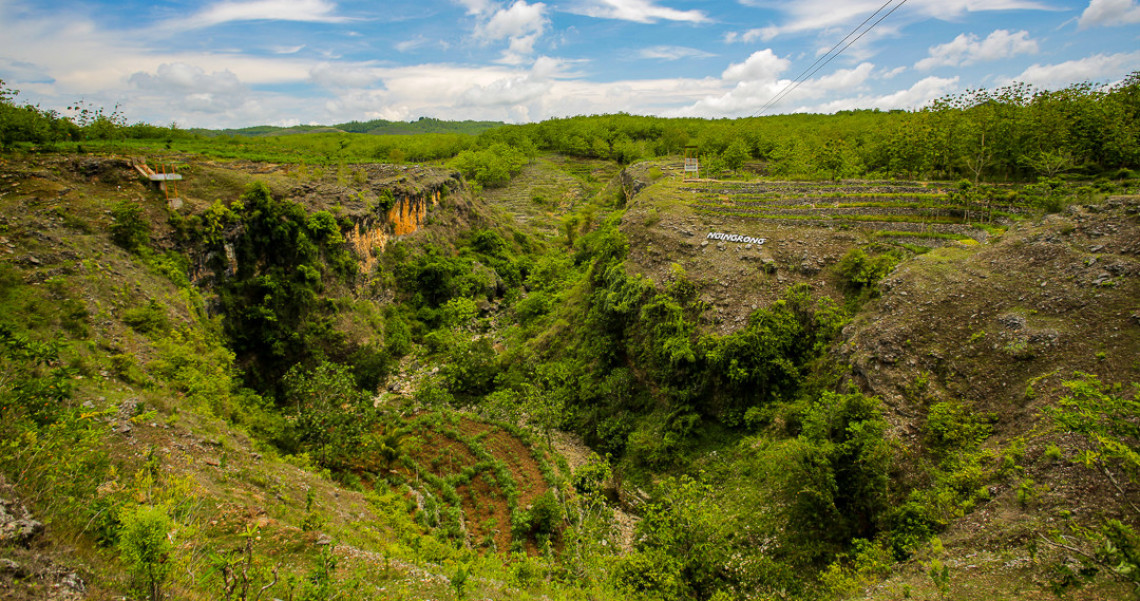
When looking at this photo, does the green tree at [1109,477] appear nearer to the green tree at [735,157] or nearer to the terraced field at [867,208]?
the terraced field at [867,208]

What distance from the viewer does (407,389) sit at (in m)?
33.1

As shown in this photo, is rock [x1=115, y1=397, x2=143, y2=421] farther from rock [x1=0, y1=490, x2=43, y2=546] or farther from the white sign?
the white sign

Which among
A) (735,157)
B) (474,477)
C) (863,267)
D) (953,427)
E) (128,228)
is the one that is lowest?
(474,477)

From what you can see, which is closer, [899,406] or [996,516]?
[996,516]

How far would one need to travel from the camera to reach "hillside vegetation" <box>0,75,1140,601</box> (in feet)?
34.1

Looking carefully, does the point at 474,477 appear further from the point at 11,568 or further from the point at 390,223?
the point at 390,223

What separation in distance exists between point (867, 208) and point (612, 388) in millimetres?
20137

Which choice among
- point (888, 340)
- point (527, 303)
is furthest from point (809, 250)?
point (527, 303)

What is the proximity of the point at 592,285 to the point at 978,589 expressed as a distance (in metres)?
28.5

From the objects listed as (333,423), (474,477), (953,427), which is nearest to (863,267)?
(953,427)

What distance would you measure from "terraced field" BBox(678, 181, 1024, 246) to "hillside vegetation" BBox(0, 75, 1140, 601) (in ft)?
0.91

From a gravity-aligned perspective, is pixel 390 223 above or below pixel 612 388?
above

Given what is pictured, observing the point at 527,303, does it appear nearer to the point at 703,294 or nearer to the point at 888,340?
the point at 703,294

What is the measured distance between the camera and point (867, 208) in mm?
30094
